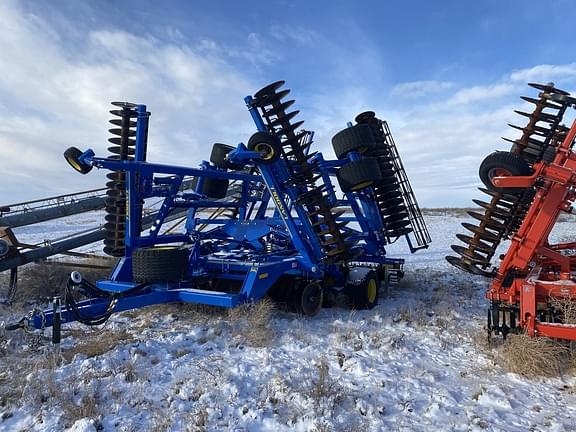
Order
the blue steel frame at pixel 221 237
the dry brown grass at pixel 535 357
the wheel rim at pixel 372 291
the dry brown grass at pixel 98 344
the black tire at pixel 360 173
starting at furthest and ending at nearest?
the wheel rim at pixel 372 291
the black tire at pixel 360 173
the blue steel frame at pixel 221 237
the dry brown grass at pixel 98 344
the dry brown grass at pixel 535 357

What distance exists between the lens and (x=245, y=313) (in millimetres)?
6496

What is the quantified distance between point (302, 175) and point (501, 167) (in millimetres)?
3044

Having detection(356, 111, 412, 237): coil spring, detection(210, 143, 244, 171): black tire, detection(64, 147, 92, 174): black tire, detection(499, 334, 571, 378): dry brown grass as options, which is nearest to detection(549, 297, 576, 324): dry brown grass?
detection(499, 334, 571, 378): dry brown grass

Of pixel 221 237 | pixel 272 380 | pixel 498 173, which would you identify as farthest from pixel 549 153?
pixel 221 237

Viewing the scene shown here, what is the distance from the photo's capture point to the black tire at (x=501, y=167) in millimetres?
5773

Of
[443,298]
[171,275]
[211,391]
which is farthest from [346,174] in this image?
[211,391]

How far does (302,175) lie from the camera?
24.9ft

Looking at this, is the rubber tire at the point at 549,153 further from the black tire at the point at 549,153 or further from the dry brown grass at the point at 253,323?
the dry brown grass at the point at 253,323

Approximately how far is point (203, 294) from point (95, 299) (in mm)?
1376

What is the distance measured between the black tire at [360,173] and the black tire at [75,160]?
4.27 metres

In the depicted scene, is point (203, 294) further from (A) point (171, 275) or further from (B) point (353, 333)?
(B) point (353, 333)

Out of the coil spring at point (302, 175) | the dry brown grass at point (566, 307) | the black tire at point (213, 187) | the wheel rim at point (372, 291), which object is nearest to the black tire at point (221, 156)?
the black tire at point (213, 187)

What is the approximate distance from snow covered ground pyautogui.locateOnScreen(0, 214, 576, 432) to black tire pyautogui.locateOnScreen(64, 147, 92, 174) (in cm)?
248

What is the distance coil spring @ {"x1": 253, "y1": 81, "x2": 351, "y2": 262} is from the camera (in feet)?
24.4
